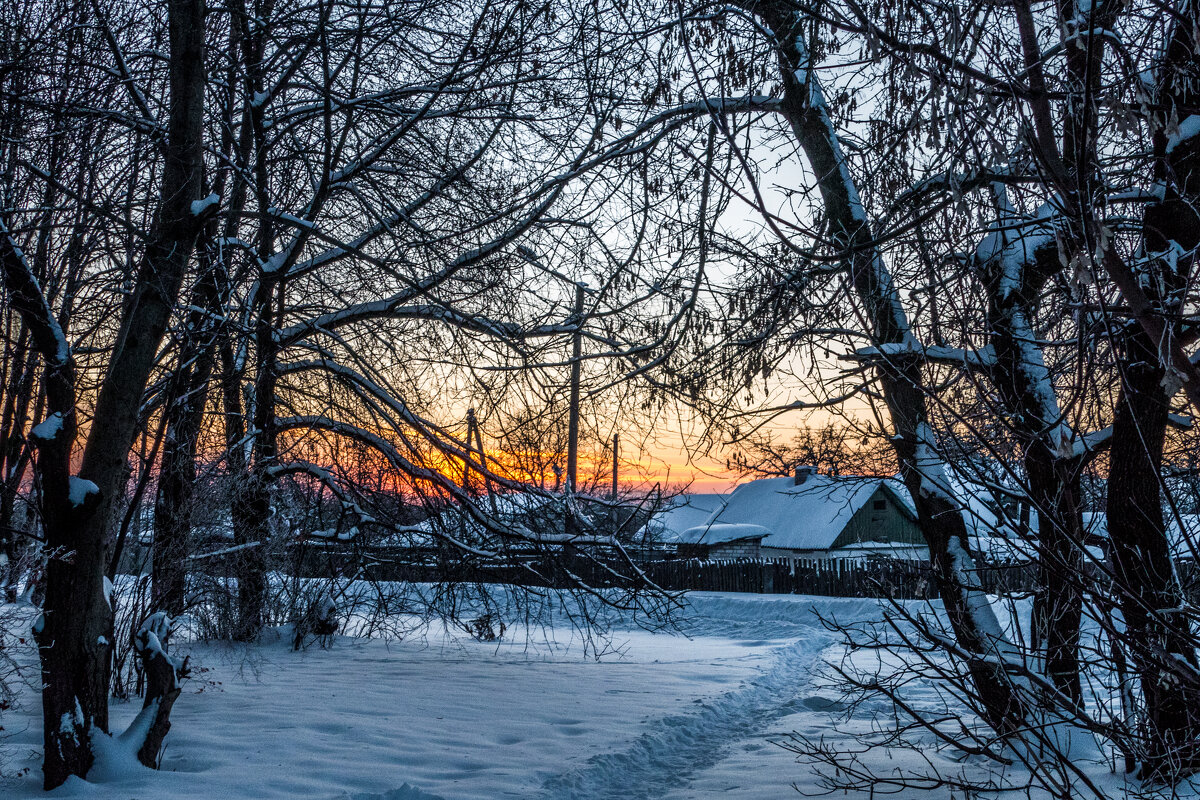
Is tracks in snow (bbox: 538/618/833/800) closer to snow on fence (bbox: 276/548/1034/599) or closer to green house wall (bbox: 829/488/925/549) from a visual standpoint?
snow on fence (bbox: 276/548/1034/599)

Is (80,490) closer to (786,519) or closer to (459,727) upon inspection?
(459,727)

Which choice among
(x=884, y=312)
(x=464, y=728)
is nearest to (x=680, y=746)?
(x=464, y=728)

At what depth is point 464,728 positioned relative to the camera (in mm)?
6898

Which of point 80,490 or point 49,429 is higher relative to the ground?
point 49,429

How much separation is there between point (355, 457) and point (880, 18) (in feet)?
22.2

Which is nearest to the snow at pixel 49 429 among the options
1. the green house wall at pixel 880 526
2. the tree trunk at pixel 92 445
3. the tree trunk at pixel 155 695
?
the tree trunk at pixel 92 445

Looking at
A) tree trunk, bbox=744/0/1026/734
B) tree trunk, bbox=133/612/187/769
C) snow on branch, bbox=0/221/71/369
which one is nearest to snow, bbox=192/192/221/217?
snow on branch, bbox=0/221/71/369

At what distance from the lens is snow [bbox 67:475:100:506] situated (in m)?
4.75

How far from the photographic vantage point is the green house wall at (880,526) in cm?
3017

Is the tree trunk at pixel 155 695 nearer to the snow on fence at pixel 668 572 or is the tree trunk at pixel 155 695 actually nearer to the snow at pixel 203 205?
the snow at pixel 203 205

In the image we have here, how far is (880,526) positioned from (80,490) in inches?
1165

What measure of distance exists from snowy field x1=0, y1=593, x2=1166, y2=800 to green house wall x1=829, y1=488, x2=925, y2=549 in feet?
63.4

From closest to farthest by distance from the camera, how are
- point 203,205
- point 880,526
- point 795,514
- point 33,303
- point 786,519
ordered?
point 33,303
point 203,205
point 880,526
point 795,514
point 786,519

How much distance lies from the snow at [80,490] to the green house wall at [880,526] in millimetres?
27780
